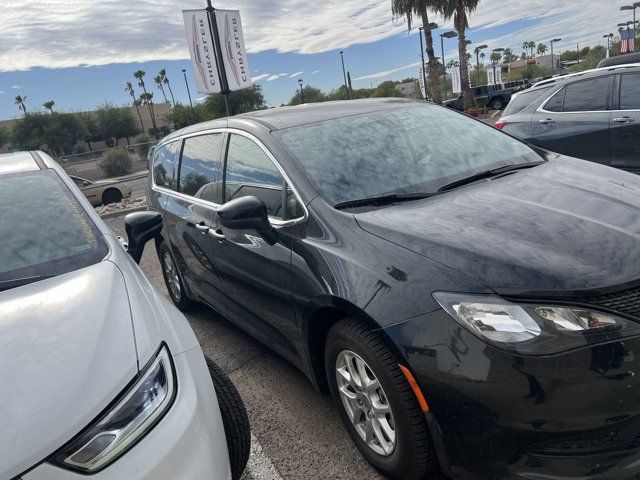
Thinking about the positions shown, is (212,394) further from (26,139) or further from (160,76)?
(160,76)

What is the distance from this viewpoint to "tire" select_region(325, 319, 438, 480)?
1.87 metres

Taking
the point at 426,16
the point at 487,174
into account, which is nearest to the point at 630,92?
the point at 487,174

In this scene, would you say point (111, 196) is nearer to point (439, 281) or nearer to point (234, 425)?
point (234, 425)

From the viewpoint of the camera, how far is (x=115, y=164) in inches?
1067

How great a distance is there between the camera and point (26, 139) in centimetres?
4547

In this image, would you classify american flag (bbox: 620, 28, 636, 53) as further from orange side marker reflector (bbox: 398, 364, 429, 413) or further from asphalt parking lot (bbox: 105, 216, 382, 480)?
orange side marker reflector (bbox: 398, 364, 429, 413)

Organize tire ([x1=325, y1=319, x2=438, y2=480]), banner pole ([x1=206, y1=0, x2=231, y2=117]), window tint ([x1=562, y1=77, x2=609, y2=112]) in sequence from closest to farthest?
tire ([x1=325, y1=319, x2=438, y2=480]) < window tint ([x1=562, y1=77, x2=609, y2=112]) < banner pole ([x1=206, y1=0, x2=231, y2=117])

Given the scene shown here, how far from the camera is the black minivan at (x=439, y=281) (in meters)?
1.61

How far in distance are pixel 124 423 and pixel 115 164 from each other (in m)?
28.1

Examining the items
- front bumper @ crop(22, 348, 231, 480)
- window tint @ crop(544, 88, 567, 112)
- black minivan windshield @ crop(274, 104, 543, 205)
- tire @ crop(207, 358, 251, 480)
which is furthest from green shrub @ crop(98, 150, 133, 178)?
front bumper @ crop(22, 348, 231, 480)

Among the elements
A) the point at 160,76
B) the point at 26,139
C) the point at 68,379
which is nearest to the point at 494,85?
the point at 26,139

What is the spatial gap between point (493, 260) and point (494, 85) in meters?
42.7

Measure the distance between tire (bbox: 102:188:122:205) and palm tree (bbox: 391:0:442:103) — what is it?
17.5 m

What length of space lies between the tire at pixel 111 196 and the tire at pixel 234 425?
45.2 feet
